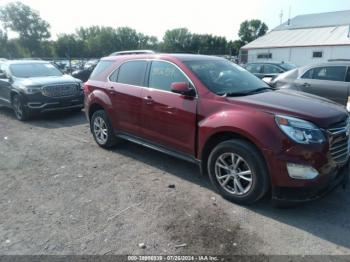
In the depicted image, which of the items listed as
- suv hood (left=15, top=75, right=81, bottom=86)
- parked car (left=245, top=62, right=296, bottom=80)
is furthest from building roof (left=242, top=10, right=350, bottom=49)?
suv hood (left=15, top=75, right=81, bottom=86)

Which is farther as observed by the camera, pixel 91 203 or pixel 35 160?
pixel 35 160

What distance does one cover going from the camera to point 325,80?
7.94 metres

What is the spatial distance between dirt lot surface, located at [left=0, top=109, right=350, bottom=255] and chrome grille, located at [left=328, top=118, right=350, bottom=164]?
65cm

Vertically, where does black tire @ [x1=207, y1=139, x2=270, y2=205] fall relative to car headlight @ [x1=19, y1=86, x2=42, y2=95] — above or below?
below

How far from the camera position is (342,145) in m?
3.71

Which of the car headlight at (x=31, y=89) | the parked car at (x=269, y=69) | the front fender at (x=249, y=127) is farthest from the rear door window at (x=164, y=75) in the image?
the parked car at (x=269, y=69)

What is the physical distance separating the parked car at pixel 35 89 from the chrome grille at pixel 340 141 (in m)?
7.30

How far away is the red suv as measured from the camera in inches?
134

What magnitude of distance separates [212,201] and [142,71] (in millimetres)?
2406

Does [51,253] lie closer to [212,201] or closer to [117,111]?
[212,201]

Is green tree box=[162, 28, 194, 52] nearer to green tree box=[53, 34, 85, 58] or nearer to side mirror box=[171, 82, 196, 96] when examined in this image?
green tree box=[53, 34, 85, 58]

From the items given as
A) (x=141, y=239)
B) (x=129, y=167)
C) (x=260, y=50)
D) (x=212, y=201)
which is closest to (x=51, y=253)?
(x=141, y=239)

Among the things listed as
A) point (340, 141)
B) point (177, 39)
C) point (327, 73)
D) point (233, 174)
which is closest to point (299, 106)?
point (340, 141)

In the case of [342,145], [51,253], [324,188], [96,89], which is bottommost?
[51,253]
